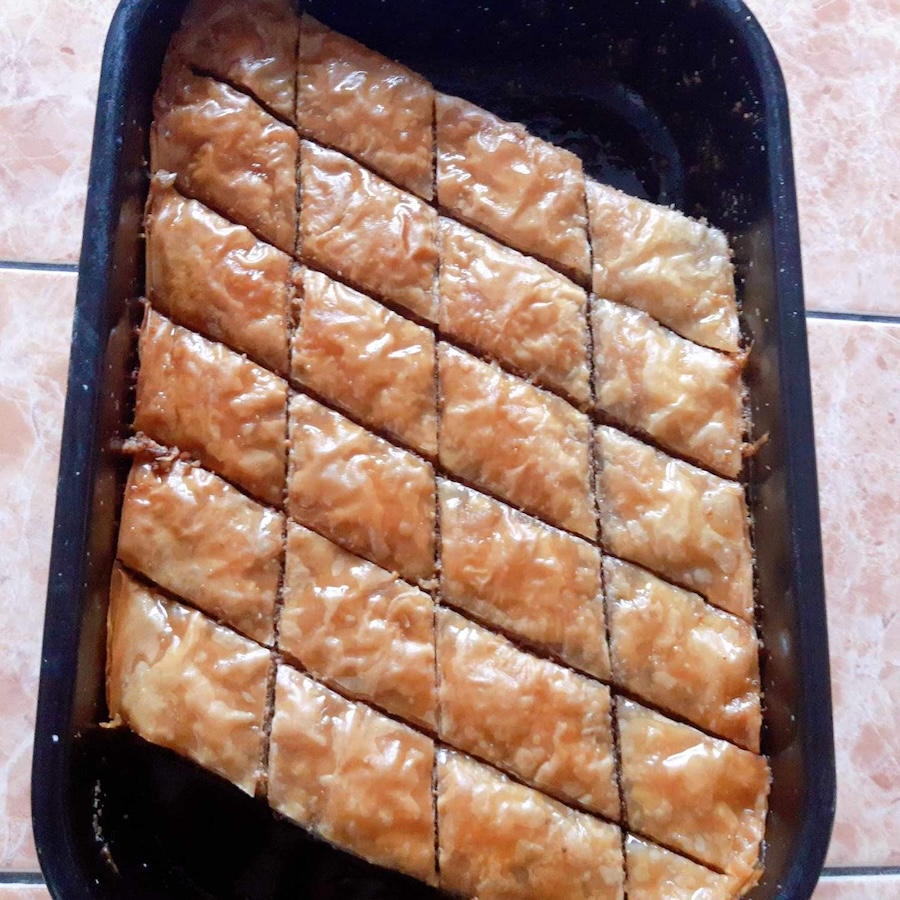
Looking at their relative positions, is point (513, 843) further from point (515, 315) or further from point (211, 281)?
point (211, 281)

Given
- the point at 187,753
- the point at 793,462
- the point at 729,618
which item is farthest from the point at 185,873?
the point at 793,462

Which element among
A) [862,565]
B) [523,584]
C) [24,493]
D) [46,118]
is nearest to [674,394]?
[523,584]

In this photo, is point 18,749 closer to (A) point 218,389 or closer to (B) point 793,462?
(A) point 218,389

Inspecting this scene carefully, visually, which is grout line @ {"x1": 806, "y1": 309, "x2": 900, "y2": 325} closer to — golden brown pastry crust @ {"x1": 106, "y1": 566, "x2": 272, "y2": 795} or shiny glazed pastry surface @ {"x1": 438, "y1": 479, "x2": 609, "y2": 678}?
shiny glazed pastry surface @ {"x1": 438, "y1": 479, "x2": 609, "y2": 678}

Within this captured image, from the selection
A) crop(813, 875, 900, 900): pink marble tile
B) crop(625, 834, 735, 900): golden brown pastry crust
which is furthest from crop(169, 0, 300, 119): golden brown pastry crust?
crop(813, 875, 900, 900): pink marble tile

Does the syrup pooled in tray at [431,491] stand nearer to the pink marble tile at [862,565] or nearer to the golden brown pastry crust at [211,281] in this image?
the golden brown pastry crust at [211,281]

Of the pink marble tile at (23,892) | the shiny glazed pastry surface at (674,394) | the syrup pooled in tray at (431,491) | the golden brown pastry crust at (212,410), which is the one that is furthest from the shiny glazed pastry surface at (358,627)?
the pink marble tile at (23,892)
